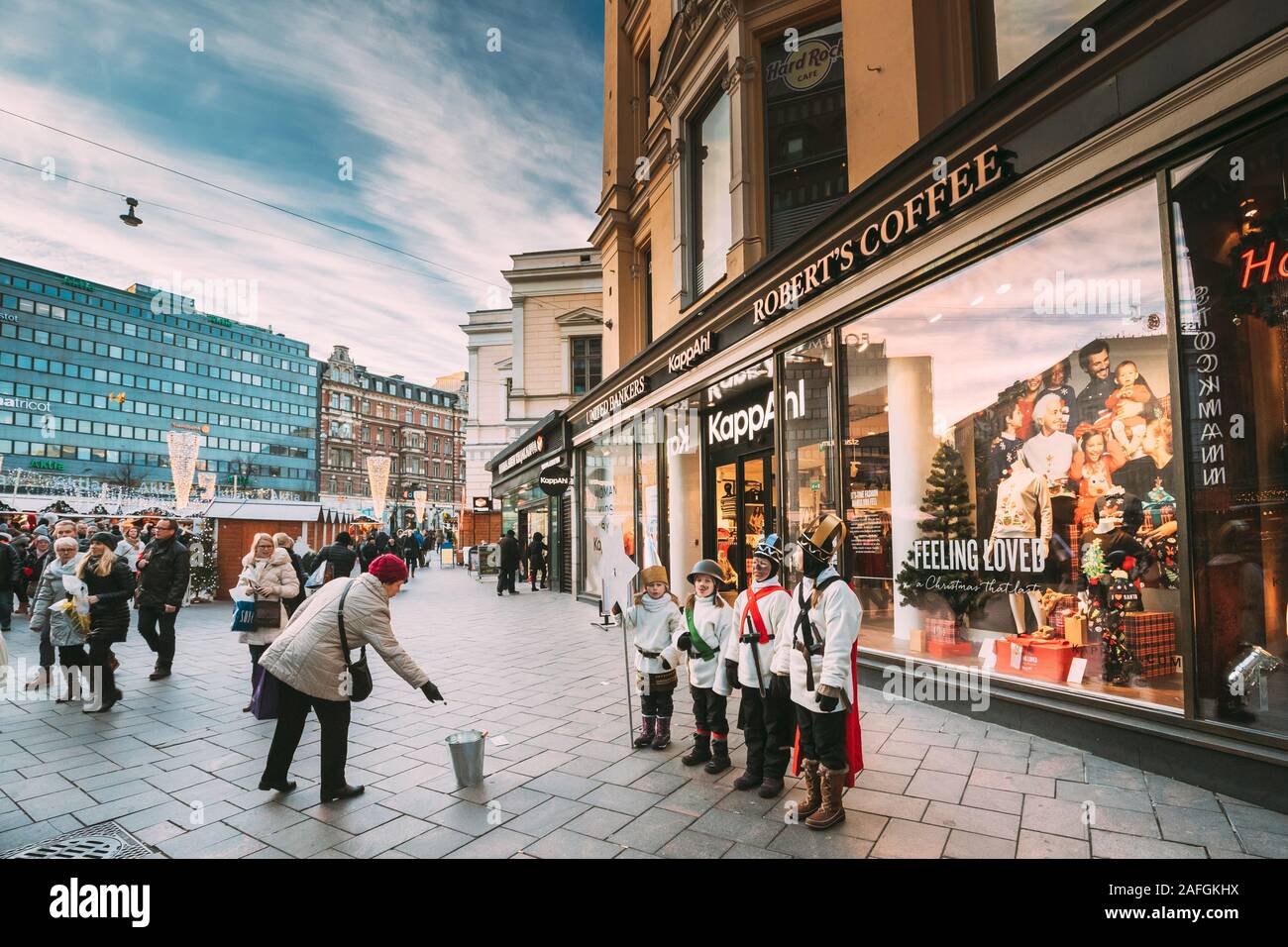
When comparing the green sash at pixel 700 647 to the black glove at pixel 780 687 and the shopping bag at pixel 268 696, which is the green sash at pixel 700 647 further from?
the shopping bag at pixel 268 696

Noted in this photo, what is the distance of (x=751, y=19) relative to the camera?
1050cm

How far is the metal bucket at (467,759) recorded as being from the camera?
4.71 m

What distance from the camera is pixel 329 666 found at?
14.9 feet

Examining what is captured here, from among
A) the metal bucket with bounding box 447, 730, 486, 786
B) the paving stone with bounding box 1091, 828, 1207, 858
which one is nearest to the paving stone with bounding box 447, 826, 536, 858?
the metal bucket with bounding box 447, 730, 486, 786

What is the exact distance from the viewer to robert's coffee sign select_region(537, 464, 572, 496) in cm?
1822

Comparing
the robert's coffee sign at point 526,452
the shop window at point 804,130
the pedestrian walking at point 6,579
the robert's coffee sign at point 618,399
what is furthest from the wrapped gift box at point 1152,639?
the robert's coffee sign at point 526,452

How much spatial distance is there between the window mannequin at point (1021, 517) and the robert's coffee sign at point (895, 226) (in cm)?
256

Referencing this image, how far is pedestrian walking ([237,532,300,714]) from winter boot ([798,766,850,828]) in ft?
18.5

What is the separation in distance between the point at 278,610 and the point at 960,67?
9503mm

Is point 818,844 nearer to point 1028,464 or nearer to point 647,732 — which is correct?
point 647,732

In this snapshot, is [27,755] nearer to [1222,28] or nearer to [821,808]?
[821,808]

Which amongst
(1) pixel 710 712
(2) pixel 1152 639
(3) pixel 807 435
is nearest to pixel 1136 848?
(2) pixel 1152 639

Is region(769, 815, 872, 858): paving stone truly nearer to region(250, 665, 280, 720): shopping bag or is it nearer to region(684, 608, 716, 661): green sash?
region(684, 608, 716, 661): green sash
